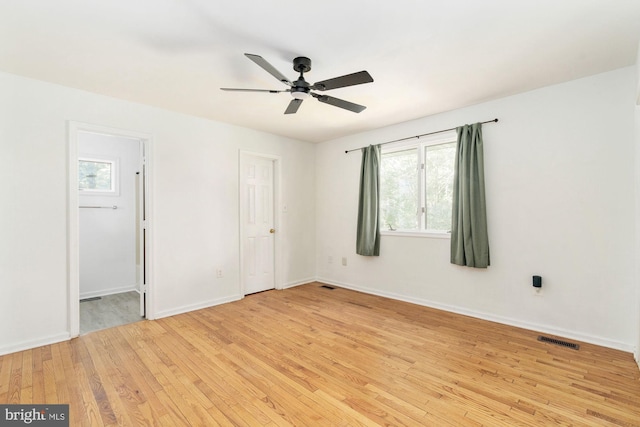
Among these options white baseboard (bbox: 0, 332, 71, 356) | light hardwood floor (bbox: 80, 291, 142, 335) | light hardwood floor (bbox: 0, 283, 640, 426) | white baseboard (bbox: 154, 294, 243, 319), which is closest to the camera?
light hardwood floor (bbox: 0, 283, 640, 426)

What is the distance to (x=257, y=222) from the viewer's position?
4.91m

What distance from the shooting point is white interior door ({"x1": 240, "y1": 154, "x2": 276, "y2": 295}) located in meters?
4.70

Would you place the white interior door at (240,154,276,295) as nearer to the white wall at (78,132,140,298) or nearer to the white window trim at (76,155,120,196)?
the white wall at (78,132,140,298)

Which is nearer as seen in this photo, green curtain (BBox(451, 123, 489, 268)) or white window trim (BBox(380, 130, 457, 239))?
green curtain (BBox(451, 123, 489, 268))

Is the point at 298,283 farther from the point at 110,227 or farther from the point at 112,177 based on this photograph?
the point at 112,177

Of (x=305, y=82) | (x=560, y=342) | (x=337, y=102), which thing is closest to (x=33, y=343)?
(x=305, y=82)

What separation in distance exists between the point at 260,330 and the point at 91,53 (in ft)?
9.73

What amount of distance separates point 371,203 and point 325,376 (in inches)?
111

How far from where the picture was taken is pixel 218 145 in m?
4.30

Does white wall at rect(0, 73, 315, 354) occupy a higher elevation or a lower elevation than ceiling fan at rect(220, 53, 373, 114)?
lower

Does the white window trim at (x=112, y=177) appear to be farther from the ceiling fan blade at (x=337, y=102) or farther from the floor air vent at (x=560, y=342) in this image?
the floor air vent at (x=560, y=342)

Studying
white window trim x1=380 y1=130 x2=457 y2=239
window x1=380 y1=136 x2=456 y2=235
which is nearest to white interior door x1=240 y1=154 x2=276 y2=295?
window x1=380 y1=136 x2=456 y2=235

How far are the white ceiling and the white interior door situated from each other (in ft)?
5.07

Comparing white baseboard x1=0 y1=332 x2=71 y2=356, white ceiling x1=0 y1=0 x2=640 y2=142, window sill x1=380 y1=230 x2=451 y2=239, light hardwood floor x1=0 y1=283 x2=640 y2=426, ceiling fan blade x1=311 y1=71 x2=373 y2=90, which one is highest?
white ceiling x1=0 y1=0 x2=640 y2=142
